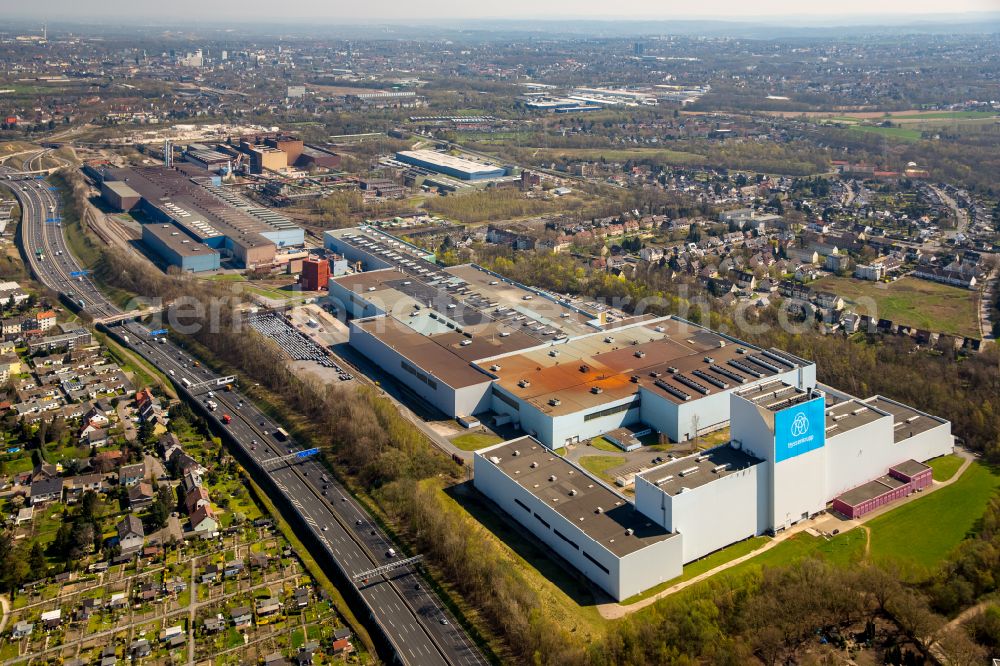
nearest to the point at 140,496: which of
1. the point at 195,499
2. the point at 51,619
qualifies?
the point at 195,499

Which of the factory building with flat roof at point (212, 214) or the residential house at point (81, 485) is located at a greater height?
the factory building with flat roof at point (212, 214)

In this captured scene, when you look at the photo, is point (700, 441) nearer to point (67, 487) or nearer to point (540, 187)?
point (67, 487)

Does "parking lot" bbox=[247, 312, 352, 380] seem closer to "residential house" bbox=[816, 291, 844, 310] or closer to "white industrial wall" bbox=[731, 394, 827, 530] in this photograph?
"white industrial wall" bbox=[731, 394, 827, 530]

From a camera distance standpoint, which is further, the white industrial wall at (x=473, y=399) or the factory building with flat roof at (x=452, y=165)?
the factory building with flat roof at (x=452, y=165)

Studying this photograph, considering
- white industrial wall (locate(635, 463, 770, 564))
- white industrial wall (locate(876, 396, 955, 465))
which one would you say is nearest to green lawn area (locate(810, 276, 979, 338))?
white industrial wall (locate(876, 396, 955, 465))

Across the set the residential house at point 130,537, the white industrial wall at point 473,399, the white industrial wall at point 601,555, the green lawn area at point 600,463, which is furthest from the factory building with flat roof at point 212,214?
the white industrial wall at point 601,555

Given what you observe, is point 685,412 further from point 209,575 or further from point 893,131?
point 893,131

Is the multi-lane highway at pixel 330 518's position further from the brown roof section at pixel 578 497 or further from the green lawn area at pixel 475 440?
the green lawn area at pixel 475 440
